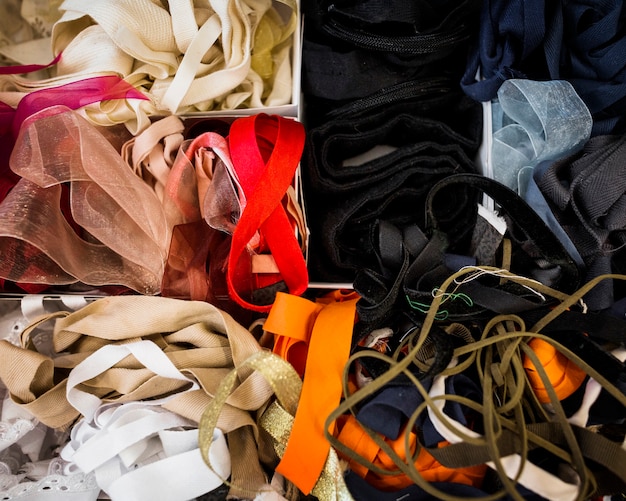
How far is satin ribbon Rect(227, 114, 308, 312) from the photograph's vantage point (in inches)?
25.7

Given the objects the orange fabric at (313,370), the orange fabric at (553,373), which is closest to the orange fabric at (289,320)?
the orange fabric at (313,370)

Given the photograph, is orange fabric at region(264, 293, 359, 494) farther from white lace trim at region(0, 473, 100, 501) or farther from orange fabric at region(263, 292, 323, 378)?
white lace trim at region(0, 473, 100, 501)

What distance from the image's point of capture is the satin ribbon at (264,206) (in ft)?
2.15

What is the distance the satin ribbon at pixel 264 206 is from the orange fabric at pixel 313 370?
5 cm

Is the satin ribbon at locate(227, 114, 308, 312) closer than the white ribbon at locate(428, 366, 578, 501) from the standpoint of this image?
No

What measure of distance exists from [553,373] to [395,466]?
21cm

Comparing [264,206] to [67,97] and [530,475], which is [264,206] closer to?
[67,97]

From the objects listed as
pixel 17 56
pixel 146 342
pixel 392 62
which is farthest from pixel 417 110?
pixel 17 56

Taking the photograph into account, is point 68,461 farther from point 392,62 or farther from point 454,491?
point 392,62

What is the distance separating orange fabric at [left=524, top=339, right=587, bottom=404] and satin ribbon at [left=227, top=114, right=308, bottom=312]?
0.97ft

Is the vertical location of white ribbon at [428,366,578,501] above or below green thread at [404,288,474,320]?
below

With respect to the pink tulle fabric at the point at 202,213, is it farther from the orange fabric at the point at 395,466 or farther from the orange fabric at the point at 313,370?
the orange fabric at the point at 395,466

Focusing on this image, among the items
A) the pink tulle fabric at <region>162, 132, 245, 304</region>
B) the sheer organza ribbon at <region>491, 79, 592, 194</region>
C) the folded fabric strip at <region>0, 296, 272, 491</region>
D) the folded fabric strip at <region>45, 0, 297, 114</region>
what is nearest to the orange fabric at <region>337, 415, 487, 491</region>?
the folded fabric strip at <region>0, 296, 272, 491</region>

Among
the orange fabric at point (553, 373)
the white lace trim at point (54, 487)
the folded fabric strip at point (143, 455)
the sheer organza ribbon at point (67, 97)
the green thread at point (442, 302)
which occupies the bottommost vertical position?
the white lace trim at point (54, 487)
